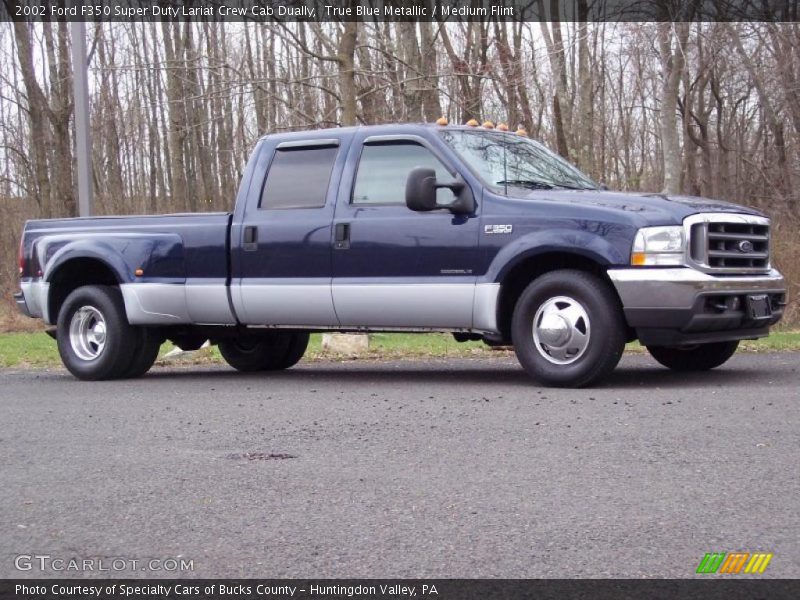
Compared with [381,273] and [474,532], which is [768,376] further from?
[474,532]

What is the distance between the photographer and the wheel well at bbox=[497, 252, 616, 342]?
8.52 meters

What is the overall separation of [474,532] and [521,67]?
15665 mm

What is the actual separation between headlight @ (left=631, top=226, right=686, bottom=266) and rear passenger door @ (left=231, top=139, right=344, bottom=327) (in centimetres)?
261

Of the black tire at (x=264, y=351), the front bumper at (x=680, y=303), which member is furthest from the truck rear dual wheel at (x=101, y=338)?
the front bumper at (x=680, y=303)

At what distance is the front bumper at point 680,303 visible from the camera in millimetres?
7984

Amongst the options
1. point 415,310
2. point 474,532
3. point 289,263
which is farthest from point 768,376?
point 474,532

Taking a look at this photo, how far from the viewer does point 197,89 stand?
20.9 metres

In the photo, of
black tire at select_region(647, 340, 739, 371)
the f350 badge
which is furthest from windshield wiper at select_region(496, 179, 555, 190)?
black tire at select_region(647, 340, 739, 371)

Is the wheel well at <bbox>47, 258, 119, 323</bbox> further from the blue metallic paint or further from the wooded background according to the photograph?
the wooded background

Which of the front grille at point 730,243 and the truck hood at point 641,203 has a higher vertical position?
the truck hood at point 641,203

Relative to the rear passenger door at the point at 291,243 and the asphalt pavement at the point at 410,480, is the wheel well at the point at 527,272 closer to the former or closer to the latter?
the asphalt pavement at the point at 410,480

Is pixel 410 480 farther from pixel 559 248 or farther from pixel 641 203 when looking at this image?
pixel 641 203

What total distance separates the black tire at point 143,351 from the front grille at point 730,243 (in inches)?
199

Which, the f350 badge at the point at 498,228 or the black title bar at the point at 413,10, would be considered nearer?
the f350 badge at the point at 498,228
